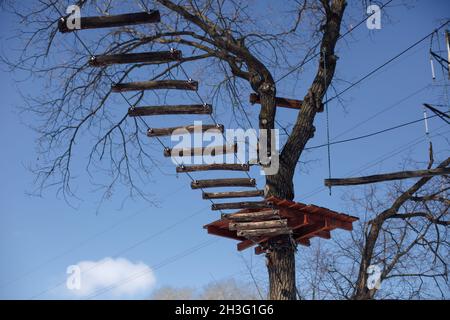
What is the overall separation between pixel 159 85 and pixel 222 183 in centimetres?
167

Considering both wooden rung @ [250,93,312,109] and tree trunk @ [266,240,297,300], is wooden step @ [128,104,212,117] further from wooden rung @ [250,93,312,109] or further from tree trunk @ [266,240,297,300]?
A: wooden rung @ [250,93,312,109]

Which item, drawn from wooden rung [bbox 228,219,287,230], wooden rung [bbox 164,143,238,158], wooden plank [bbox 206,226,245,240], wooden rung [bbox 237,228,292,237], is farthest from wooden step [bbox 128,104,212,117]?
wooden plank [bbox 206,226,245,240]

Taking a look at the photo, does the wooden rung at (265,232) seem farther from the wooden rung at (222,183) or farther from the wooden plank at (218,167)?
the wooden plank at (218,167)

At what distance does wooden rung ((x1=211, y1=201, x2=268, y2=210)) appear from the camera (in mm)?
8884

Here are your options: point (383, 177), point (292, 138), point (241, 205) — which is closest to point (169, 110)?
point (241, 205)

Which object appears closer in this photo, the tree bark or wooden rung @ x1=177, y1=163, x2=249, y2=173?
wooden rung @ x1=177, y1=163, x2=249, y2=173

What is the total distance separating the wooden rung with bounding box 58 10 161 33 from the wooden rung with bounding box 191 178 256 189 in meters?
2.62

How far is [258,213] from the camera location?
8984mm

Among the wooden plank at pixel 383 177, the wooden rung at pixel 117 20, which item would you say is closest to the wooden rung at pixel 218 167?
the wooden plank at pixel 383 177

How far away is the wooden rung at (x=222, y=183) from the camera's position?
921 cm

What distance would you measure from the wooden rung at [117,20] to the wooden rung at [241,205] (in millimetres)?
2801

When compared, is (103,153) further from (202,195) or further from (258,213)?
(258,213)

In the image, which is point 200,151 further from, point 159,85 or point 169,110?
point 159,85
